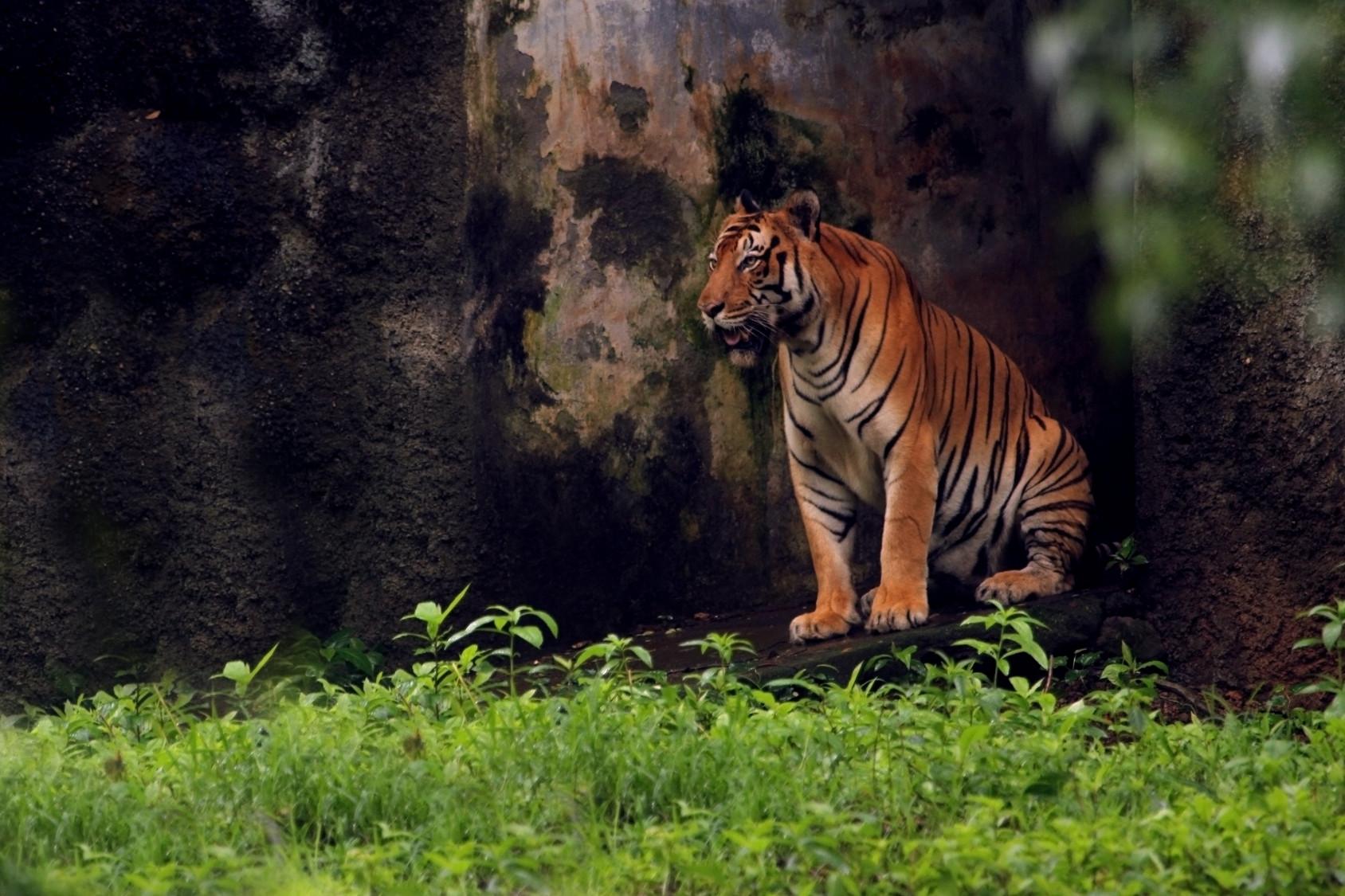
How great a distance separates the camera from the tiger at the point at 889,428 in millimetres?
5145

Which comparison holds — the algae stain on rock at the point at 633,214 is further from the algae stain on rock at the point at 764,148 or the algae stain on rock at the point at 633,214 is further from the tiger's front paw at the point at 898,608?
the tiger's front paw at the point at 898,608

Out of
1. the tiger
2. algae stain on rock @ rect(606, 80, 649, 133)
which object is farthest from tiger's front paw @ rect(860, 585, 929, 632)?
algae stain on rock @ rect(606, 80, 649, 133)

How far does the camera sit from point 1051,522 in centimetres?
545

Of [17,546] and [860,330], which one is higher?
[860,330]

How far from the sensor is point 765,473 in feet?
19.2

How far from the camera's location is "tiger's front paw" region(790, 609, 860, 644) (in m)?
5.04

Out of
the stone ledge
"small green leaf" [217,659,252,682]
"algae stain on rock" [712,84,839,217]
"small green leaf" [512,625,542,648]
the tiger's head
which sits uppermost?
"algae stain on rock" [712,84,839,217]

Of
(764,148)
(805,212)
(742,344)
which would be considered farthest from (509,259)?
(805,212)

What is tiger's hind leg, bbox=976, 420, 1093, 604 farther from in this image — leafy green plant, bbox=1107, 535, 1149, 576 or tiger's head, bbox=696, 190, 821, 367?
tiger's head, bbox=696, 190, 821, 367

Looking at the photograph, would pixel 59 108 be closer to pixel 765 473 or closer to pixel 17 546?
pixel 17 546

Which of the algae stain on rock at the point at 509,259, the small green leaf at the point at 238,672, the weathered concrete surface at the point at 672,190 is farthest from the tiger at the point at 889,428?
the small green leaf at the point at 238,672

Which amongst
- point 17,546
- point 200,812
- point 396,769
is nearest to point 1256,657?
point 396,769

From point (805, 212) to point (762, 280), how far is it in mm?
244

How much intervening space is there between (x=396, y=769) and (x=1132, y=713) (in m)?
1.50
